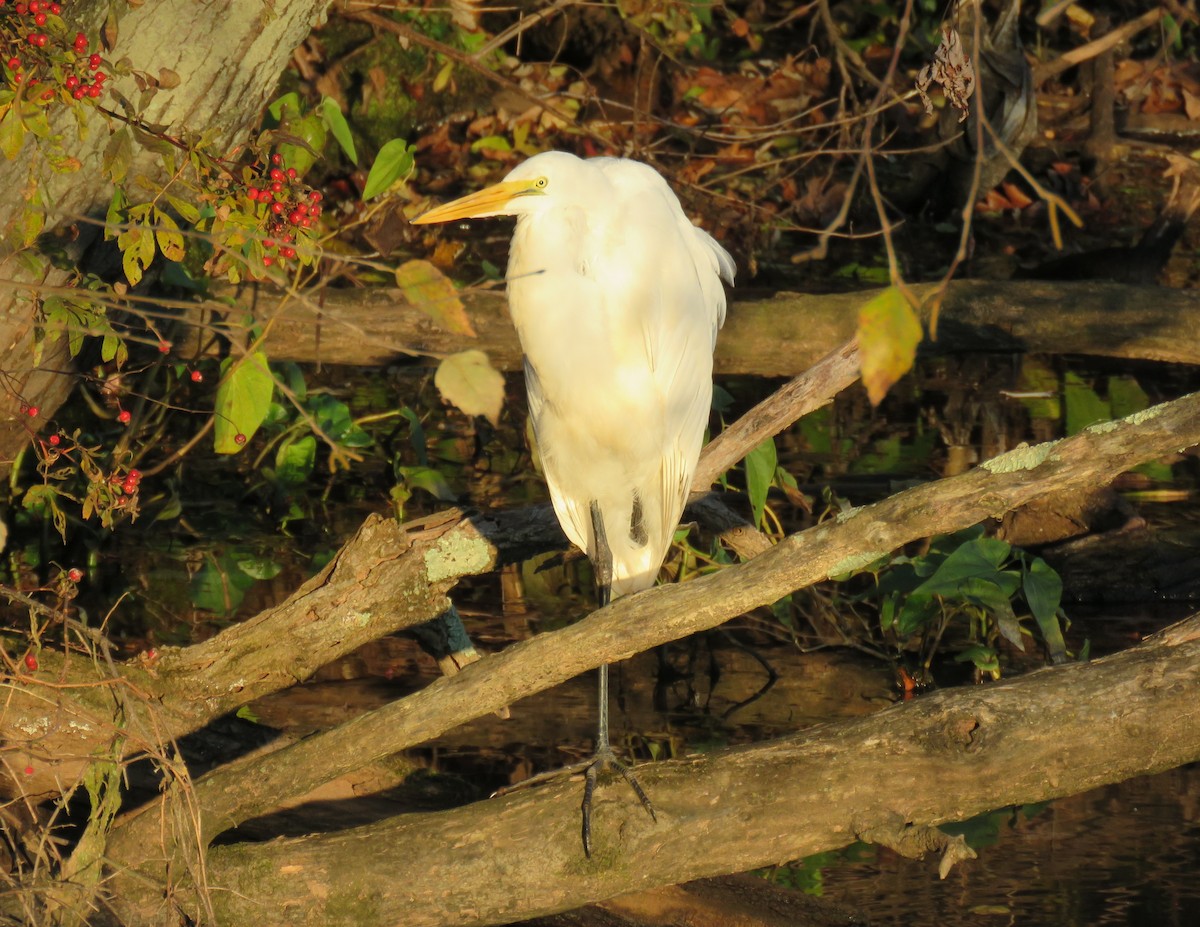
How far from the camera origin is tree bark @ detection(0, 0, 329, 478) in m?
3.19

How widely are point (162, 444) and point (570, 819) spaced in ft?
10.8

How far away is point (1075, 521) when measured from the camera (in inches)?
193

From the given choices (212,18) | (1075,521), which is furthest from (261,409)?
(1075,521)

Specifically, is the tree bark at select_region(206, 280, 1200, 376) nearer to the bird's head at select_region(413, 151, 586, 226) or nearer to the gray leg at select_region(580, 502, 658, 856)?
the gray leg at select_region(580, 502, 658, 856)

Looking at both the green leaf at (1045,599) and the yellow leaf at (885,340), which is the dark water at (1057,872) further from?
the yellow leaf at (885,340)

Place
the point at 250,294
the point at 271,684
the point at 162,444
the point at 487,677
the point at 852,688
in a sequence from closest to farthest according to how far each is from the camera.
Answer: the point at 487,677 < the point at 271,684 < the point at 852,688 < the point at 250,294 < the point at 162,444

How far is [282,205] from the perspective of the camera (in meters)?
2.77

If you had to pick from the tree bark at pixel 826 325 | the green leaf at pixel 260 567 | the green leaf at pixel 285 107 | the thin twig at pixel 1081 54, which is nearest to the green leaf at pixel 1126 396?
the tree bark at pixel 826 325

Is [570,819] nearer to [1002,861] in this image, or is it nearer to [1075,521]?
[1002,861]

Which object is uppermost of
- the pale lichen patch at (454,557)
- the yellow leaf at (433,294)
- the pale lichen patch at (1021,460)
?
the yellow leaf at (433,294)

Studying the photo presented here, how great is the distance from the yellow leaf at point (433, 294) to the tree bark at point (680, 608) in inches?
37.1

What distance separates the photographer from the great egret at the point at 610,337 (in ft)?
10.6

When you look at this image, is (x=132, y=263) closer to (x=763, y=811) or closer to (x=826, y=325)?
(x=763, y=811)

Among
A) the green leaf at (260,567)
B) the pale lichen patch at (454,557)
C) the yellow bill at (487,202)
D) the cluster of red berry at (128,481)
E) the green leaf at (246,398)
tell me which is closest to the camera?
the cluster of red berry at (128,481)
